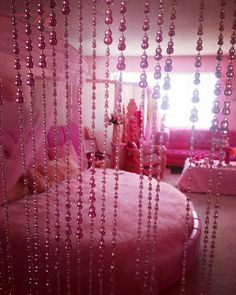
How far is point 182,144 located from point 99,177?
4.11m

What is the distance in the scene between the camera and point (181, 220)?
2.60 metres

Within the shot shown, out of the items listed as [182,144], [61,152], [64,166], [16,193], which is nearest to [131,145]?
[182,144]

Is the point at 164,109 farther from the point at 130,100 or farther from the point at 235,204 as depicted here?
the point at 130,100

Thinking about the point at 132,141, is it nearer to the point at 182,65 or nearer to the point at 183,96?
the point at 183,96

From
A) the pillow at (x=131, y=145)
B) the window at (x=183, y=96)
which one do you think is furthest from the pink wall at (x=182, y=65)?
the pillow at (x=131, y=145)

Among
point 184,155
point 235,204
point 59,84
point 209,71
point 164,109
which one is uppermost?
point 209,71

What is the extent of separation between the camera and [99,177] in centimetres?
372

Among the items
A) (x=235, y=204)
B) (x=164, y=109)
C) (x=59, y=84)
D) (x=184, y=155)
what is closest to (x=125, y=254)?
(x=164, y=109)

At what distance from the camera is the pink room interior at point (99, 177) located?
1.25m

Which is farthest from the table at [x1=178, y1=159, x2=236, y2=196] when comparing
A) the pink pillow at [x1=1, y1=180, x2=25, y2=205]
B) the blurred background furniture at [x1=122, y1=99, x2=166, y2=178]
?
the pink pillow at [x1=1, y1=180, x2=25, y2=205]

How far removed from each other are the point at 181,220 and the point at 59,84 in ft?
5.63

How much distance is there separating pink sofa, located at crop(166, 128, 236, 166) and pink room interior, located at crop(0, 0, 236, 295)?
61.6 inches

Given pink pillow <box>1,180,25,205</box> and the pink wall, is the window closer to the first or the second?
the pink wall

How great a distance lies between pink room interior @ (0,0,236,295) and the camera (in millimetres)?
1247
